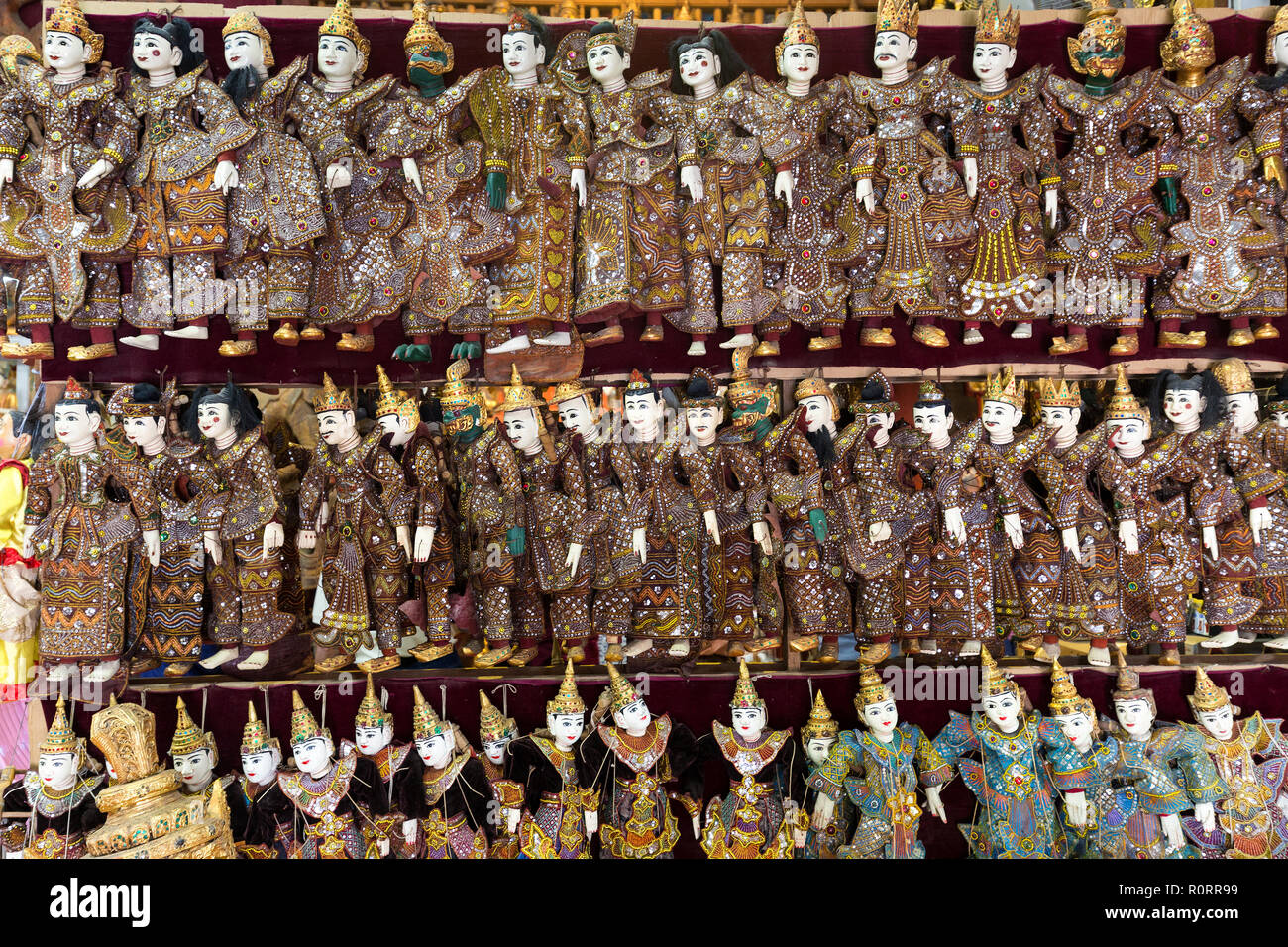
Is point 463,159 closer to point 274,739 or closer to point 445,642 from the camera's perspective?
point 445,642

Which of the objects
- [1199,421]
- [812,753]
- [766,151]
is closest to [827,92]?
[766,151]

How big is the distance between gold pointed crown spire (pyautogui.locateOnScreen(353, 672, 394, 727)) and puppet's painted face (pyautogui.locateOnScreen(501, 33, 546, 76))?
268 cm

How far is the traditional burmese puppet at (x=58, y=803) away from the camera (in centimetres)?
396

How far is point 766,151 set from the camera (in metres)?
4.18

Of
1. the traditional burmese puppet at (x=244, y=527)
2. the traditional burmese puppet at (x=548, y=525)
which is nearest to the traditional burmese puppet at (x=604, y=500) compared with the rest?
the traditional burmese puppet at (x=548, y=525)

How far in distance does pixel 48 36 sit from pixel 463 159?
1.75 metres

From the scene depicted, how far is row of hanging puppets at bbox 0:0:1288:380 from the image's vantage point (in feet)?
13.5

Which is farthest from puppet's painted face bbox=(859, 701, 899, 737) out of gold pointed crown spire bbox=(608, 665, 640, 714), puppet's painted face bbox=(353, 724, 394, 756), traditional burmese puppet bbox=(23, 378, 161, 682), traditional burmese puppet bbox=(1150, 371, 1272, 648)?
traditional burmese puppet bbox=(23, 378, 161, 682)

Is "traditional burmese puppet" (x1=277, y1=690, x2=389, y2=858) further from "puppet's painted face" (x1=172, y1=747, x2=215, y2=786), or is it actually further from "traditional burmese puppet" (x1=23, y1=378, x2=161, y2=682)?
"traditional burmese puppet" (x1=23, y1=378, x2=161, y2=682)

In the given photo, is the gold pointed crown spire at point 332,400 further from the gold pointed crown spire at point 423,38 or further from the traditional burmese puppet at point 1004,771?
the traditional burmese puppet at point 1004,771

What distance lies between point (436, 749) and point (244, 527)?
1.22 meters

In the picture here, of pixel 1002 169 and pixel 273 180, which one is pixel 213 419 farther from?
pixel 1002 169

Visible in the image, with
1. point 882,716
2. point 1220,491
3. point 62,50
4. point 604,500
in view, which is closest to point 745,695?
point 882,716

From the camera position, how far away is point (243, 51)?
4.10 m
